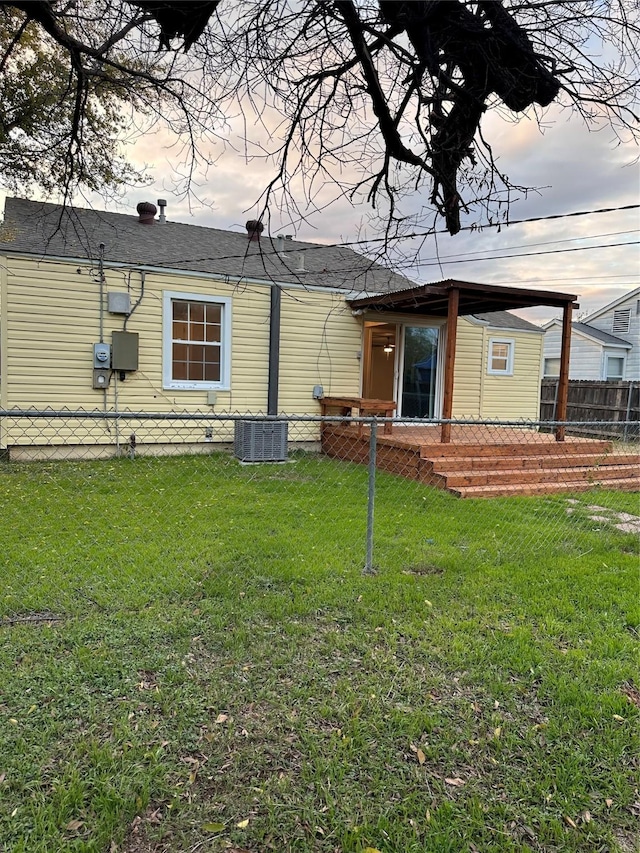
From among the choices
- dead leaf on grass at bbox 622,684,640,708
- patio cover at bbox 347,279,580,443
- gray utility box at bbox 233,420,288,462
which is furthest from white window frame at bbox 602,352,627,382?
dead leaf on grass at bbox 622,684,640,708

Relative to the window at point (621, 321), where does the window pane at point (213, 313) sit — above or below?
below

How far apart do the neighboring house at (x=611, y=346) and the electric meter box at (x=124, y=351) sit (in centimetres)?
1687

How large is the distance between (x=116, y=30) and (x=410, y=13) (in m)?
2.06

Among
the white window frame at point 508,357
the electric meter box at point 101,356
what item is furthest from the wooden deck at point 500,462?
the electric meter box at point 101,356

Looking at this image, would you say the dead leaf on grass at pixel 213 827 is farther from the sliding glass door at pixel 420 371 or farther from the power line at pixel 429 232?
the sliding glass door at pixel 420 371

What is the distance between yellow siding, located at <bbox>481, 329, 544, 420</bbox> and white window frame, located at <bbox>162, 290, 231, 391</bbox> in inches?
236

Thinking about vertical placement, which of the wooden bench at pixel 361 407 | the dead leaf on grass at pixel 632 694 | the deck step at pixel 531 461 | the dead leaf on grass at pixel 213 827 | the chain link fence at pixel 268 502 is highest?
the wooden bench at pixel 361 407

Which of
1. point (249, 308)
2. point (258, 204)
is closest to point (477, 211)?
point (258, 204)

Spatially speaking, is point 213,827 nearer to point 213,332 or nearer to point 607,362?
point 213,332

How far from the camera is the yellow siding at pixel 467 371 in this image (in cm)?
1105

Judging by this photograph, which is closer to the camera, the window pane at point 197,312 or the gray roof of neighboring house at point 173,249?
the gray roof of neighboring house at point 173,249

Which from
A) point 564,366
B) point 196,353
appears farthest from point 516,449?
point 196,353

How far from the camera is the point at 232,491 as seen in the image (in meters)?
6.21

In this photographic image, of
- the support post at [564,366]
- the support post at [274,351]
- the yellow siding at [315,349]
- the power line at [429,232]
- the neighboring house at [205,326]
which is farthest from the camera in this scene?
the yellow siding at [315,349]
